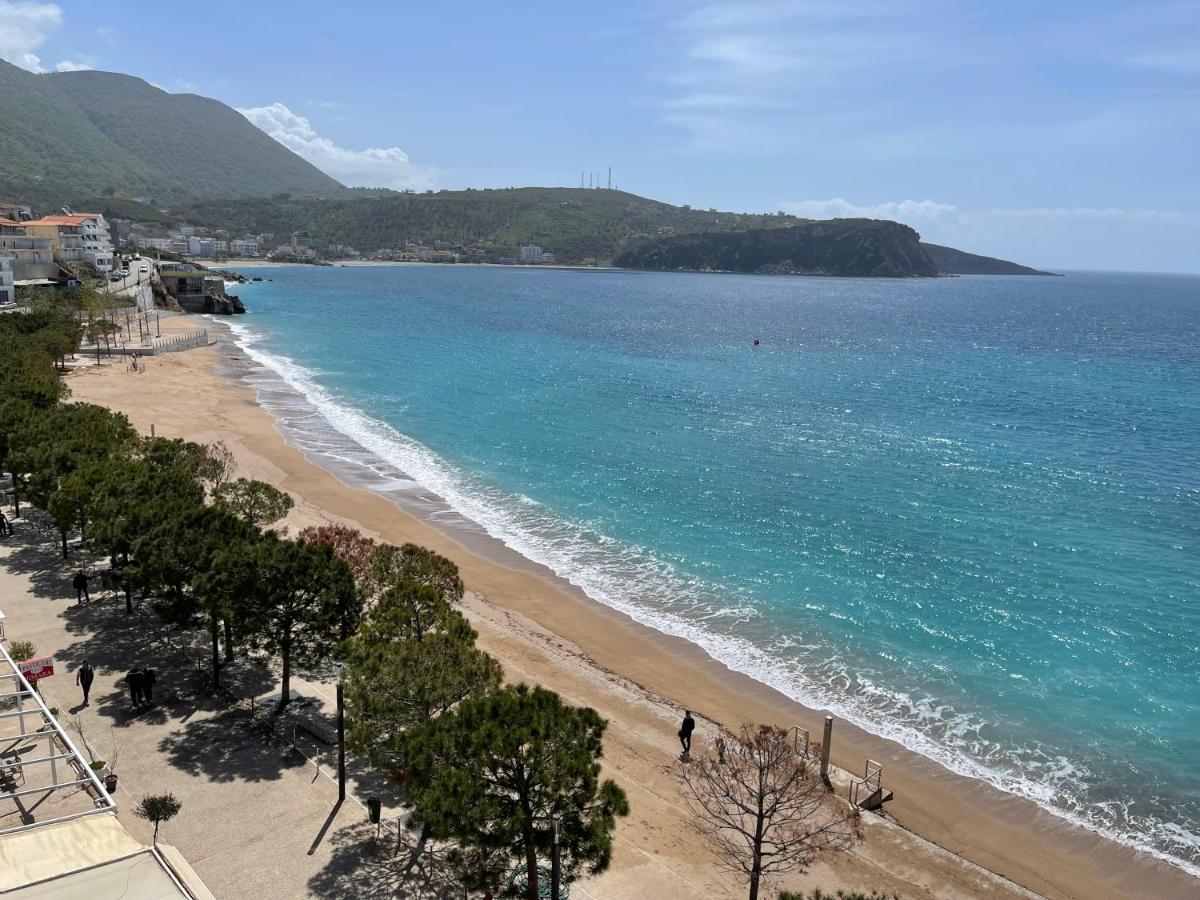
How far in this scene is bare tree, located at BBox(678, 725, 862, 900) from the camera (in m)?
14.1

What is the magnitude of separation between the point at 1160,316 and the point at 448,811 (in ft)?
666

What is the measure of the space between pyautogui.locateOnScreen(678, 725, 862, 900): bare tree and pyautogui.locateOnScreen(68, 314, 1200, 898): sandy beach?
0.40 m

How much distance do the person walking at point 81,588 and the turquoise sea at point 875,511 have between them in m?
14.8

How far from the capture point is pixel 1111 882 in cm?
1675

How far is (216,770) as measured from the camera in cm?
1641

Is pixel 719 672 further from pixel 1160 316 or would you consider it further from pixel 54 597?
pixel 1160 316

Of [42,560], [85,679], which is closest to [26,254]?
[42,560]

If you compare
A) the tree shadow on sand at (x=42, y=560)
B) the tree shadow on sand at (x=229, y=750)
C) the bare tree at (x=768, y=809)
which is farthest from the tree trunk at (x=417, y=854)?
the tree shadow on sand at (x=42, y=560)

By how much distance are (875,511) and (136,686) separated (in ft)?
99.3

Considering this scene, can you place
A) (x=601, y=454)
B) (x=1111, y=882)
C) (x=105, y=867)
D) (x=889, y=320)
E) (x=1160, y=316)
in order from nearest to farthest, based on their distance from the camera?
1. (x=105, y=867)
2. (x=1111, y=882)
3. (x=601, y=454)
4. (x=889, y=320)
5. (x=1160, y=316)

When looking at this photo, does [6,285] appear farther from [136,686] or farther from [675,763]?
[675,763]

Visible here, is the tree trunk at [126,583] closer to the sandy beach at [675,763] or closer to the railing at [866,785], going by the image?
the sandy beach at [675,763]

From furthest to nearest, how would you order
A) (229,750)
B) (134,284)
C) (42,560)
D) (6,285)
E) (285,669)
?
(134,284)
(6,285)
(42,560)
(285,669)
(229,750)

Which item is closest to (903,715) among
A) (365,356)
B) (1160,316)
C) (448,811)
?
(448,811)
